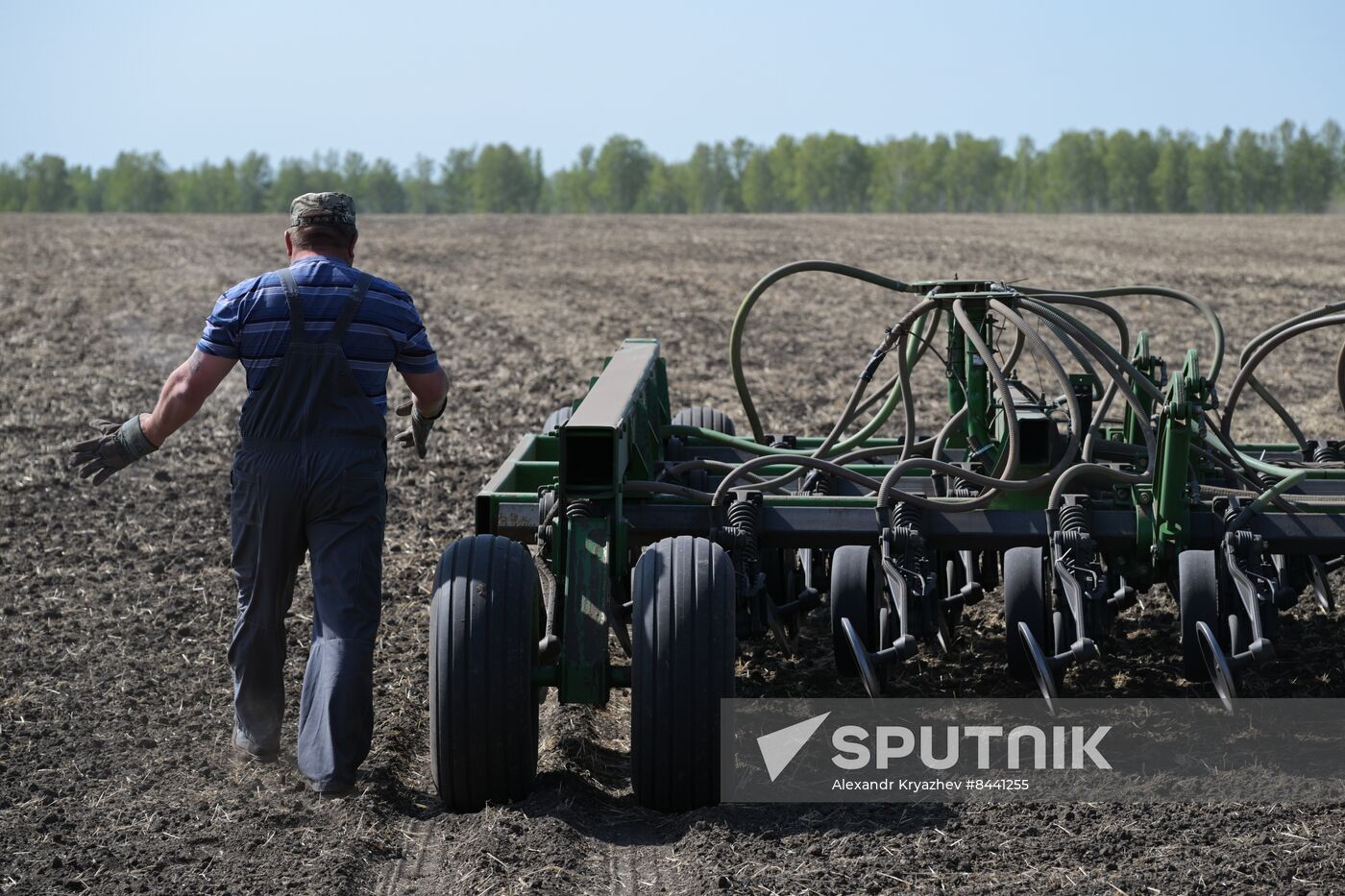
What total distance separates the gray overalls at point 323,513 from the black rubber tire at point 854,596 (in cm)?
163

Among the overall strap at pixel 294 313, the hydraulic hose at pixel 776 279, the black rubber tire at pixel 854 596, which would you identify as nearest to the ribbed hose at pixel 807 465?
the black rubber tire at pixel 854 596

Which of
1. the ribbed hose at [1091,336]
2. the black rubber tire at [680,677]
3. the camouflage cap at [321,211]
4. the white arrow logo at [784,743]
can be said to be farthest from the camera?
the ribbed hose at [1091,336]

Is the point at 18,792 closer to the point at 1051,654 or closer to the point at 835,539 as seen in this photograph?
the point at 835,539

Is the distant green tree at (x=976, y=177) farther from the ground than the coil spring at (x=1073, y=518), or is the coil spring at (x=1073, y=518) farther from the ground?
the distant green tree at (x=976, y=177)

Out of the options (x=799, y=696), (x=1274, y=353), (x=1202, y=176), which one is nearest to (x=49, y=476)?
(x=799, y=696)

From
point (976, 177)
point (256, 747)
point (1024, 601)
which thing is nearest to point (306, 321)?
point (256, 747)

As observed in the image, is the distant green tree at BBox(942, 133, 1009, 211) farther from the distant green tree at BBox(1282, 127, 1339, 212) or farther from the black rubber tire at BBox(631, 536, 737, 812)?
the black rubber tire at BBox(631, 536, 737, 812)

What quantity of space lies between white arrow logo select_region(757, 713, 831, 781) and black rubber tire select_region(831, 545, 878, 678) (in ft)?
0.96

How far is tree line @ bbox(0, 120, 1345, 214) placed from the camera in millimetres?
98625

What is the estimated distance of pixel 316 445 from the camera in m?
4.56

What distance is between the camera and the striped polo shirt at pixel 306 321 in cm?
454

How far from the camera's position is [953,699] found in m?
5.62

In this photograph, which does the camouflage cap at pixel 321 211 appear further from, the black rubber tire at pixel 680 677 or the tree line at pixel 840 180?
the tree line at pixel 840 180

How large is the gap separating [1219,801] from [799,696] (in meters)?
1.73
